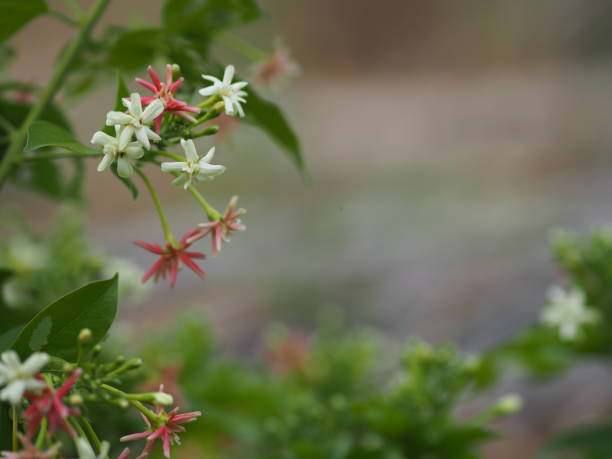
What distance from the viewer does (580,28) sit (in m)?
3.33

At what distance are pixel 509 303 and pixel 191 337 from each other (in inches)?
35.9

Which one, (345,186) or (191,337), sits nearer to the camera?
(191,337)

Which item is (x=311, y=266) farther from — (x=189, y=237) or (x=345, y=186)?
(x=189, y=237)

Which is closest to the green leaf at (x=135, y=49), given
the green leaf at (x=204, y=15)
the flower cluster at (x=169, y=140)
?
the green leaf at (x=204, y=15)

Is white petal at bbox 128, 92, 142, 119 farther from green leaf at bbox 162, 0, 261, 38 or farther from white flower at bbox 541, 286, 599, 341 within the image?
white flower at bbox 541, 286, 599, 341

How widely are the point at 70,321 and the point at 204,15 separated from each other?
0.26 m

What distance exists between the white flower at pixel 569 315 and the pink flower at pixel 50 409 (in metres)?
0.58

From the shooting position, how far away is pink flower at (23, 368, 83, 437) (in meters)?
0.29

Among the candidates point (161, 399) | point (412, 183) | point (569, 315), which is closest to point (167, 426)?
point (161, 399)

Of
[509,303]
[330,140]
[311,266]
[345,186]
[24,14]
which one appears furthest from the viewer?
[330,140]

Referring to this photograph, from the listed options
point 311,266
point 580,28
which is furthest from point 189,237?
point 580,28

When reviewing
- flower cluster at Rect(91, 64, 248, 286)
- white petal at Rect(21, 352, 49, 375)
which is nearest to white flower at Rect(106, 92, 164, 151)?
flower cluster at Rect(91, 64, 248, 286)

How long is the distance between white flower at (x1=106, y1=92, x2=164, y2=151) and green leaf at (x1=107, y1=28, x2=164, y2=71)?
0.54 feet

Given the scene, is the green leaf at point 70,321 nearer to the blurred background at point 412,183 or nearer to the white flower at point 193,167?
the white flower at point 193,167
